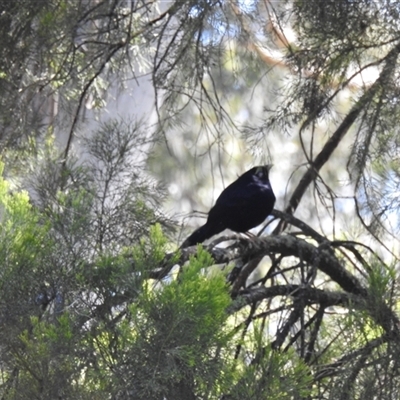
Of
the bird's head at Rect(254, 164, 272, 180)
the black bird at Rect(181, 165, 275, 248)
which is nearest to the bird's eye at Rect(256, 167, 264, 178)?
the bird's head at Rect(254, 164, 272, 180)

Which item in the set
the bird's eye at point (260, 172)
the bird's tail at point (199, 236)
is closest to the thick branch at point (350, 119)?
the bird's eye at point (260, 172)

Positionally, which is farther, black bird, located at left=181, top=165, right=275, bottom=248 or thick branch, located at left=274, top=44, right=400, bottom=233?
black bird, located at left=181, top=165, right=275, bottom=248

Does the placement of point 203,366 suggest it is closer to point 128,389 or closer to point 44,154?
point 128,389

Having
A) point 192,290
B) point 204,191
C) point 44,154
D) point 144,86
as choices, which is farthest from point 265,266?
point 192,290

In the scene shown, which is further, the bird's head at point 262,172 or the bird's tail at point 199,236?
the bird's head at point 262,172

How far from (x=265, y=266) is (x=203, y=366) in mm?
5328

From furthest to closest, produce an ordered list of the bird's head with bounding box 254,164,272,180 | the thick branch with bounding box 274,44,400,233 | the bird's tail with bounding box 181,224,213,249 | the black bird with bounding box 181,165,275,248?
the bird's head with bounding box 254,164,272,180, the black bird with bounding box 181,165,275,248, the bird's tail with bounding box 181,224,213,249, the thick branch with bounding box 274,44,400,233

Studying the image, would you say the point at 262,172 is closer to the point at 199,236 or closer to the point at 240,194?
the point at 240,194

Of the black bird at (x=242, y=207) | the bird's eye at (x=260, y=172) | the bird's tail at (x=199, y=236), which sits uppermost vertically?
the bird's eye at (x=260, y=172)

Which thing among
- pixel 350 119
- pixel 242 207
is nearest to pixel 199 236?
pixel 242 207

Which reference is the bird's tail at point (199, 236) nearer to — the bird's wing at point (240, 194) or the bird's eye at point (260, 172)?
the bird's wing at point (240, 194)

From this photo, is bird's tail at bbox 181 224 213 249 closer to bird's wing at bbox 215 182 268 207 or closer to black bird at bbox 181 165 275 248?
black bird at bbox 181 165 275 248

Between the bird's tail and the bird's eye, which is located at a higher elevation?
the bird's eye

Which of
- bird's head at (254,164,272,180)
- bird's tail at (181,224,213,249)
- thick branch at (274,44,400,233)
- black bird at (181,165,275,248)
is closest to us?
thick branch at (274,44,400,233)
